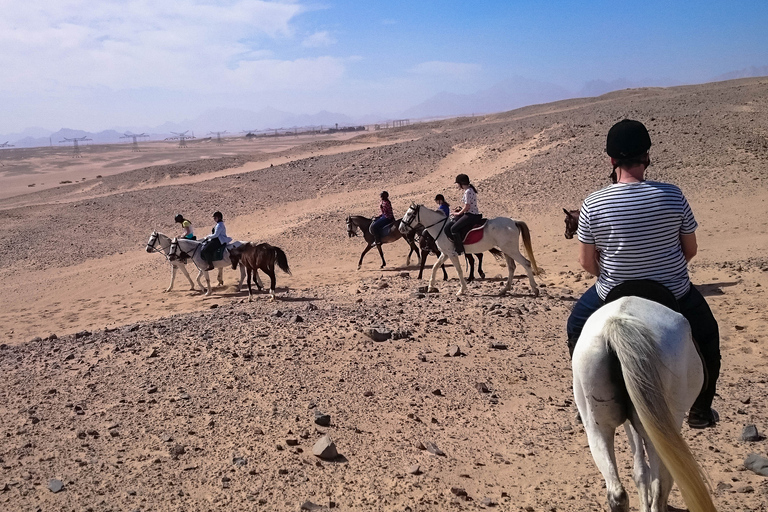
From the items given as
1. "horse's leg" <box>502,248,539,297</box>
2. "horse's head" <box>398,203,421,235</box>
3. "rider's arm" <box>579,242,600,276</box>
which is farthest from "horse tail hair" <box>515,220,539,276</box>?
"rider's arm" <box>579,242,600,276</box>

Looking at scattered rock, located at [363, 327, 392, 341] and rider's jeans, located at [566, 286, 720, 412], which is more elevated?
rider's jeans, located at [566, 286, 720, 412]

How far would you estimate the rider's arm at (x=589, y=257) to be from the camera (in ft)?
13.5

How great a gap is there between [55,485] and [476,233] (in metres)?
9.77

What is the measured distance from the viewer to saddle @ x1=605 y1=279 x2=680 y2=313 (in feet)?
12.6

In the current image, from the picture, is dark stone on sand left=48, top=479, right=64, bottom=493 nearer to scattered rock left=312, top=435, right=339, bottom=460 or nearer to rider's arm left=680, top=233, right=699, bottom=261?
scattered rock left=312, top=435, right=339, bottom=460

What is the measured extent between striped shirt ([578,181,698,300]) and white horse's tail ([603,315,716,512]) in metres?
0.61

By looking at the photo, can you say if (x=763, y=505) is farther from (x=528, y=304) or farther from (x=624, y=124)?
(x=528, y=304)

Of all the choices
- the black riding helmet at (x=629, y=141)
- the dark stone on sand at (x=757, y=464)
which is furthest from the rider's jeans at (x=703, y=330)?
the dark stone on sand at (x=757, y=464)

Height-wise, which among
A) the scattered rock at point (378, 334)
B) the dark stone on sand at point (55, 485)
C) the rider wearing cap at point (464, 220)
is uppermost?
the rider wearing cap at point (464, 220)

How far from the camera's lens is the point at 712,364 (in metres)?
4.14

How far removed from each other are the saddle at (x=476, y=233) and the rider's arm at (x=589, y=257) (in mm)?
9000

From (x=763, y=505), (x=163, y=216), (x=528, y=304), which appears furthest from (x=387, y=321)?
(x=163, y=216)

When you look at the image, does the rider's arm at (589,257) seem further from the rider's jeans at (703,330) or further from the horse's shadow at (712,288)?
the horse's shadow at (712,288)

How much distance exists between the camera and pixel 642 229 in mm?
3811
